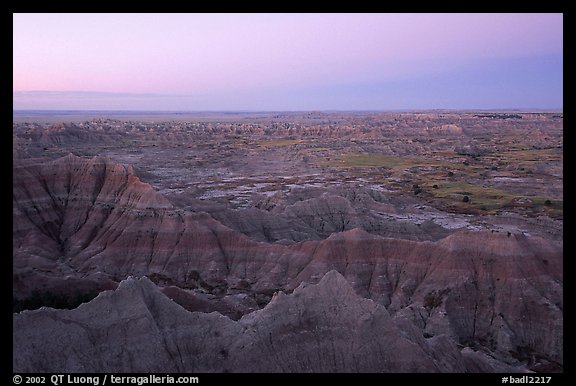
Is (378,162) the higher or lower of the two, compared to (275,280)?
higher

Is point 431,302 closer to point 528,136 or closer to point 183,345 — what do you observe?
point 183,345

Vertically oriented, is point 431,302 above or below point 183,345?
below

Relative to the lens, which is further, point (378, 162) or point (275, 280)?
point (378, 162)

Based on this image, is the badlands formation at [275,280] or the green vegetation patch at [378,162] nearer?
the badlands formation at [275,280]

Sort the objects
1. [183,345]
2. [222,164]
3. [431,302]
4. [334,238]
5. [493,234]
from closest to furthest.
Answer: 1. [183,345]
2. [431,302]
3. [493,234]
4. [334,238]
5. [222,164]

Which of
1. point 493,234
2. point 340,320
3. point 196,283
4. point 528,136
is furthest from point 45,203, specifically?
point 528,136

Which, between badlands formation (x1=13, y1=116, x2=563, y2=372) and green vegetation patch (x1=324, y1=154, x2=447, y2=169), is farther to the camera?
green vegetation patch (x1=324, y1=154, x2=447, y2=169)
